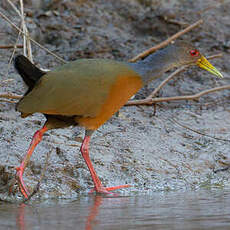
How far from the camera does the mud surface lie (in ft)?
18.5

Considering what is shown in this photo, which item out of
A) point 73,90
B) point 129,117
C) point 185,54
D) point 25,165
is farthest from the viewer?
point 129,117

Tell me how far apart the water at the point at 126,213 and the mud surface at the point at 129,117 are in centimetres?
54

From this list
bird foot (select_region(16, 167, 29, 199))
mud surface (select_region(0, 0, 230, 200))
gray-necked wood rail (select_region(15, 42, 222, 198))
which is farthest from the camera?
mud surface (select_region(0, 0, 230, 200))

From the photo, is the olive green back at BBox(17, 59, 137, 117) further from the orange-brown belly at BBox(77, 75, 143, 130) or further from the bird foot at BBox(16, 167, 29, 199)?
the bird foot at BBox(16, 167, 29, 199)

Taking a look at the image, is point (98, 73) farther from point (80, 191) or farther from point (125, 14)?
point (125, 14)

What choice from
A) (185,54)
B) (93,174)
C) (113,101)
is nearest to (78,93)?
(113,101)

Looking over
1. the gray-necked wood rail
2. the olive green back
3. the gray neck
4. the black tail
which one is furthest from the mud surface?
the gray neck

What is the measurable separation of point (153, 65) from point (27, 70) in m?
1.28

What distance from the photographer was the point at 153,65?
580cm

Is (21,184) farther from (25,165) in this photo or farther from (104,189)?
(104,189)

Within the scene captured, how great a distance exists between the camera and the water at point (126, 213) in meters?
3.62

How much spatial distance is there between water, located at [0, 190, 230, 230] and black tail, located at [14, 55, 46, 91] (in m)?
1.13

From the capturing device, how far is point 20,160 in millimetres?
5449

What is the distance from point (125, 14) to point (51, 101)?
3.83 meters
